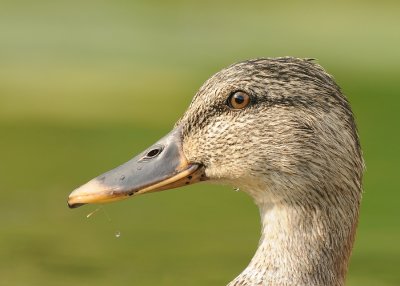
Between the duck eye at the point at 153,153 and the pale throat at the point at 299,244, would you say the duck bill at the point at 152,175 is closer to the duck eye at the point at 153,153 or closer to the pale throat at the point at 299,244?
the duck eye at the point at 153,153

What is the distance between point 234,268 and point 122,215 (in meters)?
1.17

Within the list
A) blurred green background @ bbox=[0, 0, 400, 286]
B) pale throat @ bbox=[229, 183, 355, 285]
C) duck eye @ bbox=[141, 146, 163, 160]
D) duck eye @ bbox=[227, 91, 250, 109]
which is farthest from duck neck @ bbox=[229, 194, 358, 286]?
blurred green background @ bbox=[0, 0, 400, 286]

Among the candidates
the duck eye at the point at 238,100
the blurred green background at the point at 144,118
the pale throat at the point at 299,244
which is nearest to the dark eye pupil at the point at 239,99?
the duck eye at the point at 238,100

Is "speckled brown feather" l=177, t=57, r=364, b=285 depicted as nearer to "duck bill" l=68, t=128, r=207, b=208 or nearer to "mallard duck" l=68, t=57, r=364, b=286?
"mallard duck" l=68, t=57, r=364, b=286

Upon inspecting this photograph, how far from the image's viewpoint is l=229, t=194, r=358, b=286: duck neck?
4.48 meters

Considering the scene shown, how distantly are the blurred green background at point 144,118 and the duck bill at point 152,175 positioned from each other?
1832 millimetres

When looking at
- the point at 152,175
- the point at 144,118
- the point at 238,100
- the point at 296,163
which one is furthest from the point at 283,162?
the point at 144,118

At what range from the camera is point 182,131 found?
468 centimetres

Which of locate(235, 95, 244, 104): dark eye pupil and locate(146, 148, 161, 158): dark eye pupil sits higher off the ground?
locate(235, 95, 244, 104): dark eye pupil

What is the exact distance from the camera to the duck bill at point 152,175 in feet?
15.1

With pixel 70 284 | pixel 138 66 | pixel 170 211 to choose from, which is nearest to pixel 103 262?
pixel 70 284

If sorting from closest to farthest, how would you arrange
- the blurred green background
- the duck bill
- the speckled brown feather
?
the speckled brown feather < the duck bill < the blurred green background

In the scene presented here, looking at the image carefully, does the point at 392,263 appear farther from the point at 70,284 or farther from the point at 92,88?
the point at 92,88

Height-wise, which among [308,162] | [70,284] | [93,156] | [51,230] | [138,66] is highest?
[138,66]
